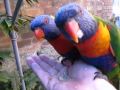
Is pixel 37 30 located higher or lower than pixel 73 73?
higher

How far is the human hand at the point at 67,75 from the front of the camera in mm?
806

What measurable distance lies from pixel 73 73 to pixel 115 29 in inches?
7.1

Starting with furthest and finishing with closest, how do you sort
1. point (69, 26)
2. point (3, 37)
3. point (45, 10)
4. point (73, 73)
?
point (45, 10), point (3, 37), point (73, 73), point (69, 26)

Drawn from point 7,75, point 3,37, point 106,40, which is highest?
point 106,40

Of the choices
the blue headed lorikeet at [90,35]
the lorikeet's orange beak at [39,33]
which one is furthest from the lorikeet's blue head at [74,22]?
the lorikeet's orange beak at [39,33]

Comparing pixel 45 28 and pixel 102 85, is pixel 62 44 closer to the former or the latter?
pixel 45 28

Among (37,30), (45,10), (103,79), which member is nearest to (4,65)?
(45,10)

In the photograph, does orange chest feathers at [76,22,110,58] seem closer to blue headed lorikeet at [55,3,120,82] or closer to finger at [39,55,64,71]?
blue headed lorikeet at [55,3,120,82]

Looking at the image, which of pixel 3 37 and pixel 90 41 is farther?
pixel 3 37

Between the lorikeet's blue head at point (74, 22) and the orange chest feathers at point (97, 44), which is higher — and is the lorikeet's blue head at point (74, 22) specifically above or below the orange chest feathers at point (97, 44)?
above

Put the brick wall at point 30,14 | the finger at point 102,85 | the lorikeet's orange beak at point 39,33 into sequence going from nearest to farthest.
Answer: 1. the finger at point 102,85
2. the lorikeet's orange beak at point 39,33
3. the brick wall at point 30,14

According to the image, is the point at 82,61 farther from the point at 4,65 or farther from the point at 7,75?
the point at 4,65

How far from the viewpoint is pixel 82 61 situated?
914mm

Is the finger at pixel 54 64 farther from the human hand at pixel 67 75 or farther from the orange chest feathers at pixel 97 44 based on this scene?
the orange chest feathers at pixel 97 44
